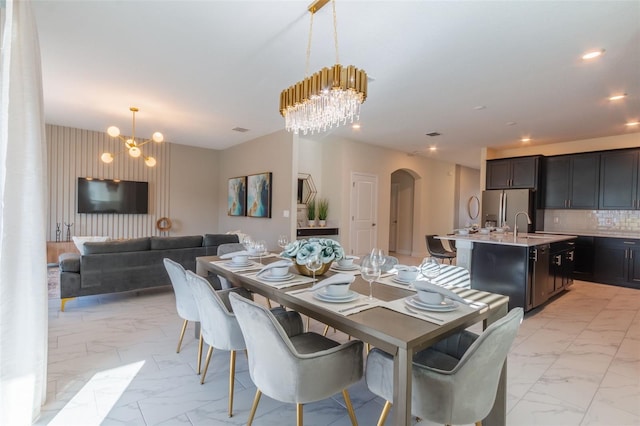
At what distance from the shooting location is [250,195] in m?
6.58

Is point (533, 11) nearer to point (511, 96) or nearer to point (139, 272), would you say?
point (511, 96)

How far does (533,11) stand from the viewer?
2.24 m

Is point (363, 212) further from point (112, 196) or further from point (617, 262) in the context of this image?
point (112, 196)

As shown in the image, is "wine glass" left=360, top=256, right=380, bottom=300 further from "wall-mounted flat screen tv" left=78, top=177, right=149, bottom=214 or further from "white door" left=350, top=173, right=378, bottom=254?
"wall-mounted flat screen tv" left=78, top=177, right=149, bottom=214

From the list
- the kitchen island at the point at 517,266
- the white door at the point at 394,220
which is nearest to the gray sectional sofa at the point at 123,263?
the kitchen island at the point at 517,266

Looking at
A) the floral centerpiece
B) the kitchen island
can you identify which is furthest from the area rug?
the kitchen island

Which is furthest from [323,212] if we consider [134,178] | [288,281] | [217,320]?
[217,320]

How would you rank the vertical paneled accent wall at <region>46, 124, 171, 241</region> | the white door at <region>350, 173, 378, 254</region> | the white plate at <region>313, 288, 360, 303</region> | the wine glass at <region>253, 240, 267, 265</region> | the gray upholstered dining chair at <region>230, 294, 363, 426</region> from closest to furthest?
the gray upholstered dining chair at <region>230, 294, 363, 426</region>
the white plate at <region>313, 288, 360, 303</region>
the wine glass at <region>253, 240, 267, 265</region>
the vertical paneled accent wall at <region>46, 124, 171, 241</region>
the white door at <region>350, 173, 378, 254</region>

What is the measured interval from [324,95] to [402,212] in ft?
23.1

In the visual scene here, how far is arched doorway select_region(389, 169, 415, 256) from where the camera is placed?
8.64 m

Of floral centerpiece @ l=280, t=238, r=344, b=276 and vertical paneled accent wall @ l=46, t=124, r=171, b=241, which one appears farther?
vertical paneled accent wall @ l=46, t=124, r=171, b=241

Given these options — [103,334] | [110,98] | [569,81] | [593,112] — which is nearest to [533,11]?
[569,81]

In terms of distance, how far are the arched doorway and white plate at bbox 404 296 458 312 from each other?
7.18m

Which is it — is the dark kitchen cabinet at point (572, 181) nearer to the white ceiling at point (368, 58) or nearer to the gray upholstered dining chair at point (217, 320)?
the white ceiling at point (368, 58)
